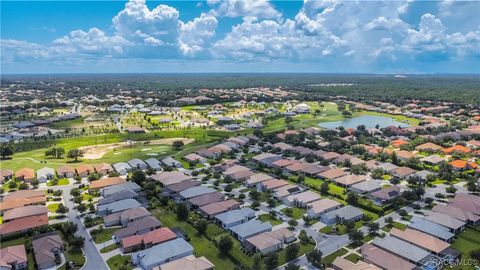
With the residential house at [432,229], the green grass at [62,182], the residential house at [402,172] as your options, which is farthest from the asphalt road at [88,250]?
the residential house at [402,172]

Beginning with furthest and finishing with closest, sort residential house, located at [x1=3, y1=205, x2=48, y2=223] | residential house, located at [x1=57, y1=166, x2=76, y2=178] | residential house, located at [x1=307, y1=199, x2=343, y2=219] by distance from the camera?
residential house, located at [x1=57, y1=166, x2=76, y2=178] → residential house, located at [x1=307, y1=199, x2=343, y2=219] → residential house, located at [x1=3, y1=205, x2=48, y2=223]

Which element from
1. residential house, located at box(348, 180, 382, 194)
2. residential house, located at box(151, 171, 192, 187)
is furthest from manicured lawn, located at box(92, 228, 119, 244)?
residential house, located at box(348, 180, 382, 194)

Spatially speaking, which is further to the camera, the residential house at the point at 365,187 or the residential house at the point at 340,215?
the residential house at the point at 365,187

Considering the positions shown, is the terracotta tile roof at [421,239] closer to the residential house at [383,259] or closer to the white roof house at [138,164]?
the residential house at [383,259]

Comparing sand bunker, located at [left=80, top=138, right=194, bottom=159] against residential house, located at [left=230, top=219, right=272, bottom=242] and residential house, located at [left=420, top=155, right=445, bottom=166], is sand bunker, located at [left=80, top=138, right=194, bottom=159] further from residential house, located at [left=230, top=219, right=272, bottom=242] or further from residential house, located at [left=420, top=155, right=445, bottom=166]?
residential house, located at [left=420, top=155, right=445, bottom=166]

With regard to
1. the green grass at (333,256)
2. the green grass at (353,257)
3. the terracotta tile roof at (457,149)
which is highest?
the terracotta tile roof at (457,149)
